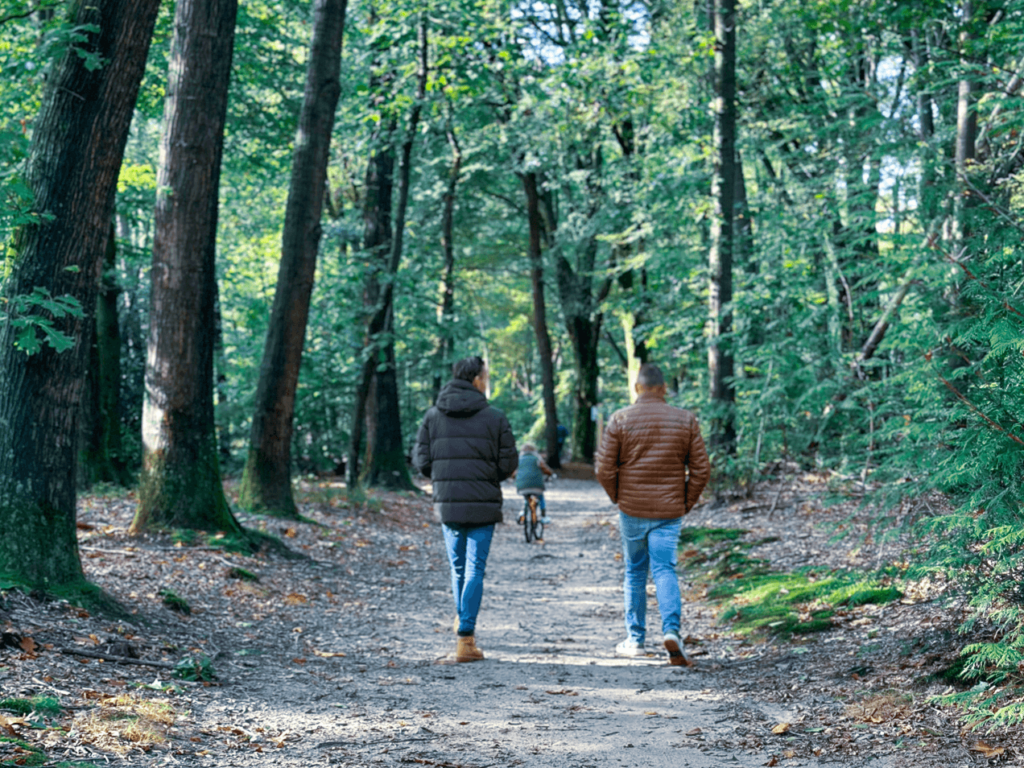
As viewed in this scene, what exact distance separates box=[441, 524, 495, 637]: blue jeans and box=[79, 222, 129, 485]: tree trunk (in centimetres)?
811

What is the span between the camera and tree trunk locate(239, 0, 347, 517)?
35.6 ft

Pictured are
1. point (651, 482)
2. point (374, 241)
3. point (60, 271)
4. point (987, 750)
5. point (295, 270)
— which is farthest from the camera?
point (374, 241)

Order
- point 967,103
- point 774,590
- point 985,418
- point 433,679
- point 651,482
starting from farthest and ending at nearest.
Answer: point 967,103, point 774,590, point 651,482, point 433,679, point 985,418

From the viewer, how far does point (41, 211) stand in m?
5.49

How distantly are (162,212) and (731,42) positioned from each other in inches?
382

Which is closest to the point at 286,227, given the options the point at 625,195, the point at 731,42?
the point at 731,42

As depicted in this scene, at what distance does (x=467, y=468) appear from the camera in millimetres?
6492

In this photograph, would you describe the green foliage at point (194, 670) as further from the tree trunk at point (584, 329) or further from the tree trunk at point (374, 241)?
the tree trunk at point (584, 329)

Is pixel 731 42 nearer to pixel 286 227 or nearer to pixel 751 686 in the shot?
pixel 286 227

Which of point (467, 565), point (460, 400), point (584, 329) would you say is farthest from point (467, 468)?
point (584, 329)

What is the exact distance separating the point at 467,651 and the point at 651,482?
187 cm

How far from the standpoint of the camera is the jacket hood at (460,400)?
6.56m

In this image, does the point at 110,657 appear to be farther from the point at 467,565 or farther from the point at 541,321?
the point at 541,321

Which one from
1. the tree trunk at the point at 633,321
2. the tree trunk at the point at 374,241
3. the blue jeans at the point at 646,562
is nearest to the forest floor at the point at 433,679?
the blue jeans at the point at 646,562
